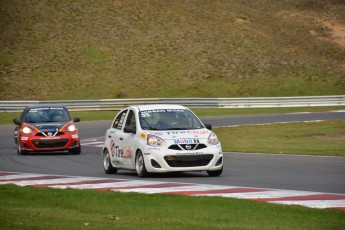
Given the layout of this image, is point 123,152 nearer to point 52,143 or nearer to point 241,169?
point 241,169

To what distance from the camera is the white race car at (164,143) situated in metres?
18.8

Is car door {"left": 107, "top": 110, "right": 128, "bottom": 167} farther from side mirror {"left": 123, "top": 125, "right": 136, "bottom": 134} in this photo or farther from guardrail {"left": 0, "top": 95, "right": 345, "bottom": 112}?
guardrail {"left": 0, "top": 95, "right": 345, "bottom": 112}

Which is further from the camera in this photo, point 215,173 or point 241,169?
point 241,169

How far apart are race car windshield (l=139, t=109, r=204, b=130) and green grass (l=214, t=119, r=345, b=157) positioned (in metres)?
6.46

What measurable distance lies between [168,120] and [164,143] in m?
1.04

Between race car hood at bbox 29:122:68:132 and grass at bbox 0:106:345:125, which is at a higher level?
race car hood at bbox 29:122:68:132

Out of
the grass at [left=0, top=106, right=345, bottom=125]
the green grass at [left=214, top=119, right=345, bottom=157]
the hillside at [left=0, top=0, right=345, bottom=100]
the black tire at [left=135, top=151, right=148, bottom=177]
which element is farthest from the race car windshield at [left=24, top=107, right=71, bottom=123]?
the hillside at [left=0, top=0, right=345, bottom=100]

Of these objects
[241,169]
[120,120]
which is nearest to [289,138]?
[241,169]

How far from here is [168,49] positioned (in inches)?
2768

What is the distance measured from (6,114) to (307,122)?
18.5 metres

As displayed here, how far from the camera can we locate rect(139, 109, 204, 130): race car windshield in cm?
1962

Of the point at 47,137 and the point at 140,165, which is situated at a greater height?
the point at 140,165

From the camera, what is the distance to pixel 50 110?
2872 cm

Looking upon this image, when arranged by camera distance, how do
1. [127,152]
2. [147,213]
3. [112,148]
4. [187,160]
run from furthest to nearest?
1. [112,148]
2. [127,152]
3. [187,160]
4. [147,213]
